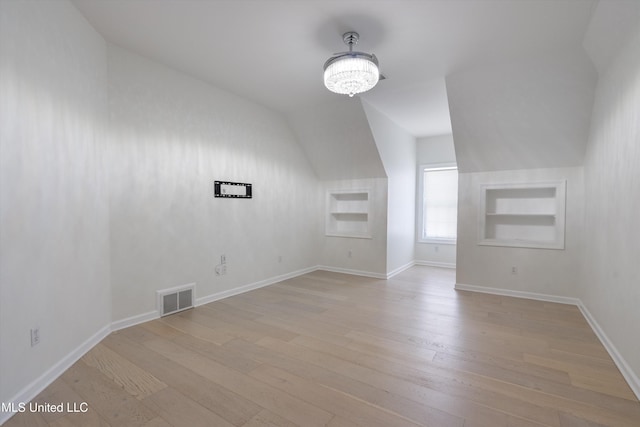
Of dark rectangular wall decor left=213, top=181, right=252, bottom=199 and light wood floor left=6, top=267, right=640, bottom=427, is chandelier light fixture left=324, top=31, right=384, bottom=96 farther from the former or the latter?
light wood floor left=6, top=267, right=640, bottom=427

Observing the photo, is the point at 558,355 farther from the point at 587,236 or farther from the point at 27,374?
the point at 27,374

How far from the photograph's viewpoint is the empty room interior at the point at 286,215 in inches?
74.9

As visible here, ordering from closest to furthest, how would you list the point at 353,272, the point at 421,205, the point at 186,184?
the point at 186,184 < the point at 353,272 < the point at 421,205

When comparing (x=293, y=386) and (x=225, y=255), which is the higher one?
(x=225, y=255)

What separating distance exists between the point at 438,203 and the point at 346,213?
2.12 meters

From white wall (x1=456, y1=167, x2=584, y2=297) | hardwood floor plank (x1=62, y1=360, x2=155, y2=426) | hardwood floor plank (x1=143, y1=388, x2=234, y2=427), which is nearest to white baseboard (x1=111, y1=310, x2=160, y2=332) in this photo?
hardwood floor plank (x1=62, y1=360, x2=155, y2=426)

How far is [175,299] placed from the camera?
3.45 meters

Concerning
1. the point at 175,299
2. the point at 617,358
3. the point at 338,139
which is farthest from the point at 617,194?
the point at 175,299

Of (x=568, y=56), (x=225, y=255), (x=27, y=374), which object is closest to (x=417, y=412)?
(x=27, y=374)

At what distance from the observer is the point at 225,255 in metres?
4.07

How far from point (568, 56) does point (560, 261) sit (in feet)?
8.45

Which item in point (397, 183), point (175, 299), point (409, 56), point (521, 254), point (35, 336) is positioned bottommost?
point (175, 299)

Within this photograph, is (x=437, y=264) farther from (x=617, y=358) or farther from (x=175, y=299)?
(x=175, y=299)

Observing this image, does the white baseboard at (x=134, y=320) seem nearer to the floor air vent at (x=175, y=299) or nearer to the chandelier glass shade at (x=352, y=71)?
the floor air vent at (x=175, y=299)
